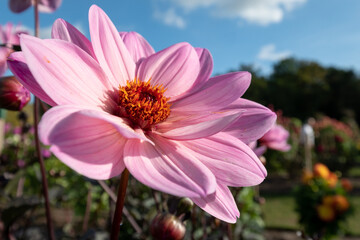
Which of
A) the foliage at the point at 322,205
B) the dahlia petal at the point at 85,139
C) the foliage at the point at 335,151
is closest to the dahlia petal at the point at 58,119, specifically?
the dahlia petal at the point at 85,139

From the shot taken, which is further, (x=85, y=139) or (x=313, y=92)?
(x=313, y=92)

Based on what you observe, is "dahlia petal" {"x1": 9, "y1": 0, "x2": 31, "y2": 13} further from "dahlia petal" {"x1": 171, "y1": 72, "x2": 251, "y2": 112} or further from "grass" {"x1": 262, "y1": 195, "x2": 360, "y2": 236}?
"grass" {"x1": 262, "y1": 195, "x2": 360, "y2": 236}

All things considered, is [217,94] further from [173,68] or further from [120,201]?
[120,201]

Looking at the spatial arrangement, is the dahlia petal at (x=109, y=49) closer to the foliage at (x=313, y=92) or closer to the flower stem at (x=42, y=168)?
the flower stem at (x=42, y=168)

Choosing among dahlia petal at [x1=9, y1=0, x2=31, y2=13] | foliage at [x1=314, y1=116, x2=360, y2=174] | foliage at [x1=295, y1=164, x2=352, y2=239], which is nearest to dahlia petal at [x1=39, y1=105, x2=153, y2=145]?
dahlia petal at [x1=9, y1=0, x2=31, y2=13]

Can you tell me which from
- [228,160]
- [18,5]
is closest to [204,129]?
[228,160]

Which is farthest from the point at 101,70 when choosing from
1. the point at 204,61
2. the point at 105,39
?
the point at 204,61
